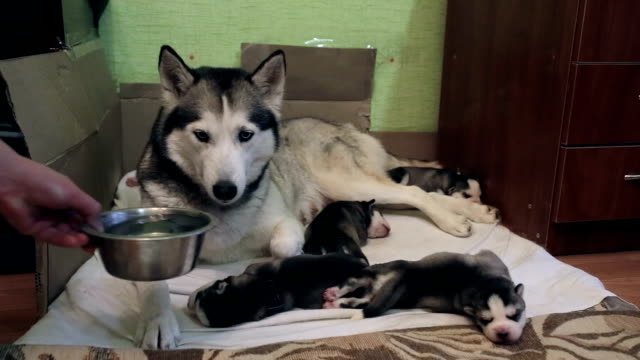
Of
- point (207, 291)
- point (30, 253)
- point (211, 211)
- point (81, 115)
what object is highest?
point (81, 115)

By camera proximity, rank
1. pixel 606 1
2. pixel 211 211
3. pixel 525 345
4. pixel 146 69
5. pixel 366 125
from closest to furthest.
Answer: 1. pixel 525 345
2. pixel 211 211
3. pixel 606 1
4. pixel 146 69
5. pixel 366 125

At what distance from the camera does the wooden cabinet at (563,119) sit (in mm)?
1965

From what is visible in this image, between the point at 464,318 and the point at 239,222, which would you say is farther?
the point at 239,222

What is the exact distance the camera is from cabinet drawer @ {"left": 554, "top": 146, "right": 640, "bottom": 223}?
6.77 feet

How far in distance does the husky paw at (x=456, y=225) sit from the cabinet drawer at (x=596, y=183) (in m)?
0.36

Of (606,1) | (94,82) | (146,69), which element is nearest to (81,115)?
(94,82)

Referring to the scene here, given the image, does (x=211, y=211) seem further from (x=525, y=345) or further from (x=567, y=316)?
(x=567, y=316)

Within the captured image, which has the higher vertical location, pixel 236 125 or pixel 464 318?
pixel 236 125

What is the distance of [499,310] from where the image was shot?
1.41m

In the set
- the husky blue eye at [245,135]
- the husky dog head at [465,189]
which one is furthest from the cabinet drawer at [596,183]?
the husky blue eye at [245,135]

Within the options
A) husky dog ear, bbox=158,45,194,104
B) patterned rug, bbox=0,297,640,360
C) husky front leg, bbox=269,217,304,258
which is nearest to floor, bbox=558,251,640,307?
patterned rug, bbox=0,297,640,360

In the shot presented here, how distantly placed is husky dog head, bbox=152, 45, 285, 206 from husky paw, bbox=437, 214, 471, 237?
35.3 inches

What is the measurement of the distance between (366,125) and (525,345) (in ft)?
6.04

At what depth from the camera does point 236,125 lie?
164 centimetres
